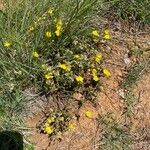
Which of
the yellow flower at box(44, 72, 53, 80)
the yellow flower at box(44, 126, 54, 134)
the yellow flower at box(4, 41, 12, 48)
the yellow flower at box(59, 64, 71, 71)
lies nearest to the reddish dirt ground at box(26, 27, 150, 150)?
the yellow flower at box(44, 126, 54, 134)

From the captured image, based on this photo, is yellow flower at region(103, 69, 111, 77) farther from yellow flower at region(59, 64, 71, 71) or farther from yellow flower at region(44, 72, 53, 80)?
yellow flower at region(44, 72, 53, 80)

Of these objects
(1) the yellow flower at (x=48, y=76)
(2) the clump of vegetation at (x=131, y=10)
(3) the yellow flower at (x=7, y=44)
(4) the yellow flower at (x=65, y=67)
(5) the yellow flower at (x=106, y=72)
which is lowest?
(5) the yellow flower at (x=106, y=72)

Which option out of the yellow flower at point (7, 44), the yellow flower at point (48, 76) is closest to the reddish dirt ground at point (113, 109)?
the yellow flower at point (48, 76)

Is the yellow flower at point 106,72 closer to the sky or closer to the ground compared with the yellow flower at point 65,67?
closer to the ground

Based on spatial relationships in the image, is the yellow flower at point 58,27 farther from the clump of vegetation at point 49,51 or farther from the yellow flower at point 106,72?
the yellow flower at point 106,72

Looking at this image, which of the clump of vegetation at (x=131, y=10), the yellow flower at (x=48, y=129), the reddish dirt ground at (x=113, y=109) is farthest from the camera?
the clump of vegetation at (x=131, y=10)

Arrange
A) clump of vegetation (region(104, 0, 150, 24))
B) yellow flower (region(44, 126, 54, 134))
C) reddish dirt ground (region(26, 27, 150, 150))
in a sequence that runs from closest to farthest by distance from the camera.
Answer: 1. yellow flower (region(44, 126, 54, 134))
2. reddish dirt ground (region(26, 27, 150, 150))
3. clump of vegetation (region(104, 0, 150, 24))

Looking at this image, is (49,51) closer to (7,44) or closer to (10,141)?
(7,44)

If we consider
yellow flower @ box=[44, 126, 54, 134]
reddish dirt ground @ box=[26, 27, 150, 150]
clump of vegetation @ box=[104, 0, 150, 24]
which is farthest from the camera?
clump of vegetation @ box=[104, 0, 150, 24]

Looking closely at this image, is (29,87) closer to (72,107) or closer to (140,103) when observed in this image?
(72,107)

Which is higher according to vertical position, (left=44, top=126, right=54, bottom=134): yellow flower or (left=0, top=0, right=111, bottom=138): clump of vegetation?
(left=0, top=0, right=111, bottom=138): clump of vegetation

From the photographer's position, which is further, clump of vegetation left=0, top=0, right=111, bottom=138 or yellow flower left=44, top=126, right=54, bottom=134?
clump of vegetation left=0, top=0, right=111, bottom=138
